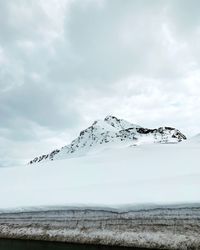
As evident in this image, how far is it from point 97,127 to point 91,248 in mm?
147366

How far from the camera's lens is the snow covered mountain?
114 meters

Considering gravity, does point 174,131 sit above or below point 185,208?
above

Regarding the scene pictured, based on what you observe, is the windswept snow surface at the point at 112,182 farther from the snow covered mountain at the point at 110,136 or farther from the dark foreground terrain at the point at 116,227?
the snow covered mountain at the point at 110,136

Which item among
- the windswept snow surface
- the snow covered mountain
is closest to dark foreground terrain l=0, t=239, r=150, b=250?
the windswept snow surface

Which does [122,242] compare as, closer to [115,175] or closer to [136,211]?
[136,211]

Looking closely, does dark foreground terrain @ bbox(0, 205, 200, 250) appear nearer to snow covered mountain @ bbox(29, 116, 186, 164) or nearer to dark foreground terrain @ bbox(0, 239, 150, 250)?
dark foreground terrain @ bbox(0, 239, 150, 250)

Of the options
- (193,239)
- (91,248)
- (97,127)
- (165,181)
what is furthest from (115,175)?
(97,127)

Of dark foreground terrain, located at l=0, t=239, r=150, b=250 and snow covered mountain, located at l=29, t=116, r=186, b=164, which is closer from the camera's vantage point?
dark foreground terrain, located at l=0, t=239, r=150, b=250

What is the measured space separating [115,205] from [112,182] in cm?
89

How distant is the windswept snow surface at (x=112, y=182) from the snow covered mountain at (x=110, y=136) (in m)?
104

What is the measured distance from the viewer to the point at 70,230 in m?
2.25

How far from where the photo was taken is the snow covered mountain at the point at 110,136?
114 metres

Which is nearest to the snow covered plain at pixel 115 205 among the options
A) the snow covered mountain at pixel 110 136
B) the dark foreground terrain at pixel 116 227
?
the dark foreground terrain at pixel 116 227

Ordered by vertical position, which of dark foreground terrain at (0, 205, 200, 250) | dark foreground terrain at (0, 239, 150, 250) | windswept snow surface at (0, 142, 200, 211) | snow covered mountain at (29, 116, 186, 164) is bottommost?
dark foreground terrain at (0, 239, 150, 250)
